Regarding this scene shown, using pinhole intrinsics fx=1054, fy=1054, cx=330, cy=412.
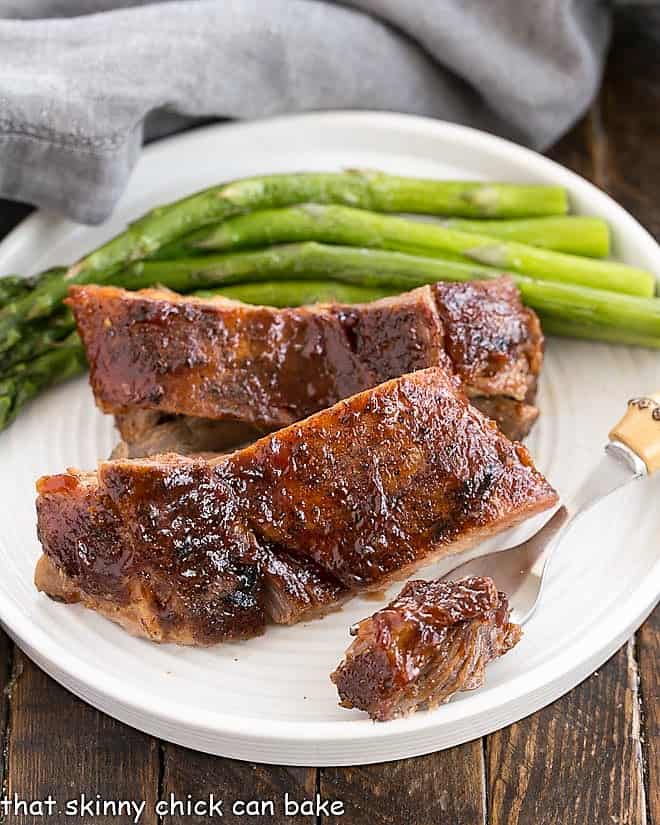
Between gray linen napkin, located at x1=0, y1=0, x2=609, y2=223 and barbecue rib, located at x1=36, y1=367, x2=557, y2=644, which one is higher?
gray linen napkin, located at x1=0, y1=0, x2=609, y2=223

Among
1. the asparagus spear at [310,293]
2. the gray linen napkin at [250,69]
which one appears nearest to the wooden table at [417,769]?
the asparagus spear at [310,293]

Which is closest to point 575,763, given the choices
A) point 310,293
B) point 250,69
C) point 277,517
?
point 277,517

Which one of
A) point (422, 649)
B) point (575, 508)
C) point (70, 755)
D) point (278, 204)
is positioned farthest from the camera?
point (278, 204)

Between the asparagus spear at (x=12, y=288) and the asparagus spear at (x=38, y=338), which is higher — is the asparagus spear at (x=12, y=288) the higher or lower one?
the higher one

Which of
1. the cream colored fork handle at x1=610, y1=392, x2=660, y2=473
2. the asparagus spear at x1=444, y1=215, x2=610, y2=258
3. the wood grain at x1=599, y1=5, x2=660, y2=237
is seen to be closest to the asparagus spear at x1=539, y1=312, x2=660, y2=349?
the asparagus spear at x1=444, y1=215, x2=610, y2=258

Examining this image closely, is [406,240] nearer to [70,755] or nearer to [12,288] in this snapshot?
[12,288]

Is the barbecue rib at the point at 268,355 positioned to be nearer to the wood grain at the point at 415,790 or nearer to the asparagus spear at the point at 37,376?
the asparagus spear at the point at 37,376

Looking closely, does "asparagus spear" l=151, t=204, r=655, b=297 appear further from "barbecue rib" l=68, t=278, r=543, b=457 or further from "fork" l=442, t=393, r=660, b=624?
"fork" l=442, t=393, r=660, b=624
